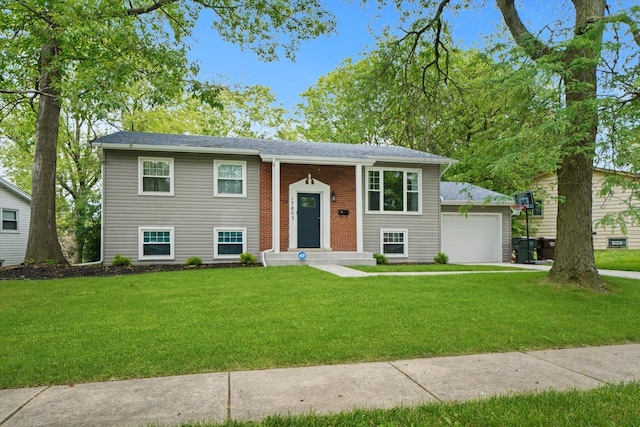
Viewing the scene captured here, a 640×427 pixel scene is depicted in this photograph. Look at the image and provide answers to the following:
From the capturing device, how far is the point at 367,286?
307 inches

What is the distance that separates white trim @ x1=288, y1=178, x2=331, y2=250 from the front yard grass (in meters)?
5.28

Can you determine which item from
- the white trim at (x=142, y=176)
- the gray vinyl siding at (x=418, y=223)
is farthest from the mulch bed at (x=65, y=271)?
the gray vinyl siding at (x=418, y=223)

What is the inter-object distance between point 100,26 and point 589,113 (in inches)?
411

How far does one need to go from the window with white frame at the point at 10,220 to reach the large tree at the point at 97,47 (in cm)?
762

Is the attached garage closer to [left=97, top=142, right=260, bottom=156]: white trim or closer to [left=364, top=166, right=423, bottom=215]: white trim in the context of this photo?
[left=364, top=166, right=423, bottom=215]: white trim

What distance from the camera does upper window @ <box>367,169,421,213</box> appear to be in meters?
14.6

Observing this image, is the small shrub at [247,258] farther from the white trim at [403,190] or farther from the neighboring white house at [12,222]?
the neighboring white house at [12,222]

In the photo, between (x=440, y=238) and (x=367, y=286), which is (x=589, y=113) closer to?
(x=367, y=286)

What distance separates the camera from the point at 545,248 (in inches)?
637

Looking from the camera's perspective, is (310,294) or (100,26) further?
(100,26)

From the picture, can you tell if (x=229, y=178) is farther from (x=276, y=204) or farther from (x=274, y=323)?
(x=274, y=323)

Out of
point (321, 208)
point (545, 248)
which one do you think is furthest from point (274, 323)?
point (545, 248)

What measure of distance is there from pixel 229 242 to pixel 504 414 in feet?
37.8

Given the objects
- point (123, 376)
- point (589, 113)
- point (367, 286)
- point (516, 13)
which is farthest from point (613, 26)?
point (123, 376)
